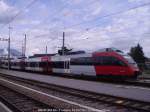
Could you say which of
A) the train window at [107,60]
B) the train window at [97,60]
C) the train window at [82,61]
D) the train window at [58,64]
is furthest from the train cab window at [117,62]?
the train window at [58,64]

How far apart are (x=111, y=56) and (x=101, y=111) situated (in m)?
18.0

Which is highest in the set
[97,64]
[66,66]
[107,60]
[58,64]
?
[107,60]

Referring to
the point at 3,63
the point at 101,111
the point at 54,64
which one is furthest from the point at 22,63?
the point at 101,111

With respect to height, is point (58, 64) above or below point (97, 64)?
above

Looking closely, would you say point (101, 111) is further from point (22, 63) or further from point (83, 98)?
point (22, 63)

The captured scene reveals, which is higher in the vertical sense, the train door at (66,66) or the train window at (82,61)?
the train window at (82,61)

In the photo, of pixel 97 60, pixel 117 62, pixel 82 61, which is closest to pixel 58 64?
pixel 82 61

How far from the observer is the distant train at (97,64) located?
29031 mm

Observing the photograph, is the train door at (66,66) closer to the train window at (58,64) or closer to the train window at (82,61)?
the train window at (82,61)

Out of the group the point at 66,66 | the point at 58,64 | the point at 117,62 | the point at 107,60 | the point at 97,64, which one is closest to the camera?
the point at 117,62

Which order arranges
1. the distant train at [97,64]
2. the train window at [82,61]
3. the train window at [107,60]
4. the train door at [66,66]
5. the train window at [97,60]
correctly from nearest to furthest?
1. the distant train at [97,64]
2. the train window at [107,60]
3. the train window at [97,60]
4. the train window at [82,61]
5. the train door at [66,66]

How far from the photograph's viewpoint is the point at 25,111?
13.1 meters

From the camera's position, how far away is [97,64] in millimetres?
32625

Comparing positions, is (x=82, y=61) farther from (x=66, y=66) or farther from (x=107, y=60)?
(x=107, y=60)
